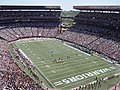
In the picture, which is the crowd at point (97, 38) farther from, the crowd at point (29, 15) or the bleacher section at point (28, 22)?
the crowd at point (29, 15)

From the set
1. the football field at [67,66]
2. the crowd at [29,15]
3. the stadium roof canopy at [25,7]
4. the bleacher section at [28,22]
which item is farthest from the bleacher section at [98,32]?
the stadium roof canopy at [25,7]

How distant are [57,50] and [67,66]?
47.4 ft

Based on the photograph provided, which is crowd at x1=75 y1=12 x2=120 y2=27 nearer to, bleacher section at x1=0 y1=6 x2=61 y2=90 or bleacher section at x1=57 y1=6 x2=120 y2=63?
bleacher section at x1=57 y1=6 x2=120 y2=63

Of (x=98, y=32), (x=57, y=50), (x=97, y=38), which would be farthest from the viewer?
(x=98, y=32)

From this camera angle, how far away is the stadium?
100 feet

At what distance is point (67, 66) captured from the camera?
38.9 meters

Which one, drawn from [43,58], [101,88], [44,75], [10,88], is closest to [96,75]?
[101,88]

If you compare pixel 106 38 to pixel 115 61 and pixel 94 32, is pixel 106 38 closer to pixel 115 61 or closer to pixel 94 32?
pixel 94 32

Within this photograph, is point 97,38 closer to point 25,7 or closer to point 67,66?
point 67,66

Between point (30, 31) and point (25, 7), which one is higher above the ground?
point (25, 7)

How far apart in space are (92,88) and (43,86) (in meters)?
7.25

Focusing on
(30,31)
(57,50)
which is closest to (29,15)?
(30,31)

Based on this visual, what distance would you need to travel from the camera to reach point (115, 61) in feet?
142

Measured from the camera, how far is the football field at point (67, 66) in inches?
1260
